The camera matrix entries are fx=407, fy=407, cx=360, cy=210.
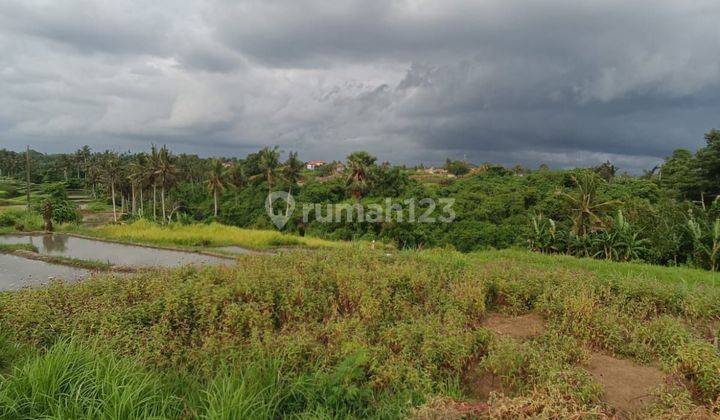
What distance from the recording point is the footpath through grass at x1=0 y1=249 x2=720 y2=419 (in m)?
3.17

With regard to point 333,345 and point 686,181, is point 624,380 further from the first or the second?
point 686,181

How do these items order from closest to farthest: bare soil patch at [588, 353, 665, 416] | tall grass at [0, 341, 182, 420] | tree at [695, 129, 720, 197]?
1. tall grass at [0, 341, 182, 420]
2. bare soil patch at [588, 353, 665, 416]
3. tree at [695, 129, 720, 197]

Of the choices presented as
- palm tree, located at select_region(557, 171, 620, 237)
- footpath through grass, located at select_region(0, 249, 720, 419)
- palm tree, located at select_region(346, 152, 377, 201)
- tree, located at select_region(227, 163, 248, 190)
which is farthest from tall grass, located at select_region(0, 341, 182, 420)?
tree, located at select_region(227, 163, 248, 190)

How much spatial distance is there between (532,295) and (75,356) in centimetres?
584

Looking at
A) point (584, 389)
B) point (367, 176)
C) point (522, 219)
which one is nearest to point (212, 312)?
point (584, 389)

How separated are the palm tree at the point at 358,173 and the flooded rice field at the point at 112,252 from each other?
61.0ft

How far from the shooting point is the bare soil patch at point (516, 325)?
5.10 m

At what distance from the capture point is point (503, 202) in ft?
88.8

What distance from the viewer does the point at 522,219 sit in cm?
2528

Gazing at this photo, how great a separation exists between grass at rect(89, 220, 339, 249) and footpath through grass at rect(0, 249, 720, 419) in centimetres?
1272

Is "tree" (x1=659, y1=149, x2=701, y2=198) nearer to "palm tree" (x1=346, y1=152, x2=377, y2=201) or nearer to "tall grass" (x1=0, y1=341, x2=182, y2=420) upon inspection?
"palm tree" (x1=346, y1=152, x2=377, y2=201)

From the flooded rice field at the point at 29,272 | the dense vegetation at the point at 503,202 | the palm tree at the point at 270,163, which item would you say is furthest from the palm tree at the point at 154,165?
the flooded rice field at the point at 29,272

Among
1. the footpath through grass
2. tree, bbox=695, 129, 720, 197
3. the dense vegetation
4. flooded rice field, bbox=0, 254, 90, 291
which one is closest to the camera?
the footpath through grass

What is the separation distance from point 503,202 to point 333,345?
25.0 m
